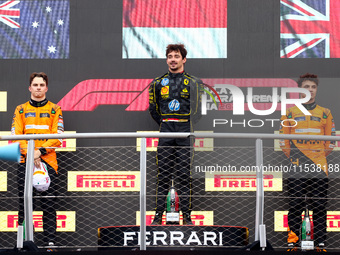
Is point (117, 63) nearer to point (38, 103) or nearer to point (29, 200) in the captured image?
point (38, 103)

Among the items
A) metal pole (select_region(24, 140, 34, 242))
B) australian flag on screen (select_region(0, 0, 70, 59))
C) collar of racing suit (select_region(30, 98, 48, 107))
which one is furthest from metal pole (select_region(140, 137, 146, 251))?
australian flag on screen (select_region(0, 0, 70, 59))

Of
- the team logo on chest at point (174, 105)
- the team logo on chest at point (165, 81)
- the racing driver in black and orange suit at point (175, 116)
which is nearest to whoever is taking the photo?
the racing driver in black and orange suit at point (175, 116)

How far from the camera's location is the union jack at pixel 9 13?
740 cm

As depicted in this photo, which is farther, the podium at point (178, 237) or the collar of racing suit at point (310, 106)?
the collar of racing suit at point (310, 106)

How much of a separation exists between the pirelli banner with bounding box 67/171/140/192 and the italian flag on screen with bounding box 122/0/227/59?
136cm

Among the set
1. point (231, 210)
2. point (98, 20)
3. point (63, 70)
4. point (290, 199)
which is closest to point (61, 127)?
point (63, 70)

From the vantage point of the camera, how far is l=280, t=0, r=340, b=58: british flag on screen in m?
7.25

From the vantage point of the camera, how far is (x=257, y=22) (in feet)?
24.0

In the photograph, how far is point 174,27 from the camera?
7.33 meters

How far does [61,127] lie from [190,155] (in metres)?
1.48

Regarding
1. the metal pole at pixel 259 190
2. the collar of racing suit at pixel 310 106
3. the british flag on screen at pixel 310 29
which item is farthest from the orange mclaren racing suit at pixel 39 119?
the british flag on screen at pixel 310 29

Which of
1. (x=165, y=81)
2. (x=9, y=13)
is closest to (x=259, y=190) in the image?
(x=165, y=81)

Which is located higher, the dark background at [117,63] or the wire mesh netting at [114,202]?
the dark background at [117,63]

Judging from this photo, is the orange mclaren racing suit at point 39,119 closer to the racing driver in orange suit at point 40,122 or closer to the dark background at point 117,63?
the racing driver in orange suit at point 40,122
